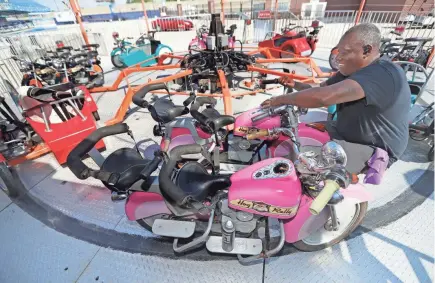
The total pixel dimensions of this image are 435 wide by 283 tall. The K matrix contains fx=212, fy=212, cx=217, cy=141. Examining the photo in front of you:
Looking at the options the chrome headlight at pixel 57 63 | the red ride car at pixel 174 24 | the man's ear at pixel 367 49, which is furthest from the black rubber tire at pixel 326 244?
the red ride car at pixel 174 24

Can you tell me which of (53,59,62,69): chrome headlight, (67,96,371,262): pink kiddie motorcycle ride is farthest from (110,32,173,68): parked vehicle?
(67,96,371,262): pink kiddie motorcycle ride

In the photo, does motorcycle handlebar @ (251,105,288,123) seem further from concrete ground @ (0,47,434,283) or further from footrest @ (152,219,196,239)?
concrete ground @ (0,47,434,283)

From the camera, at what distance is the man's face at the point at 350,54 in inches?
57.3

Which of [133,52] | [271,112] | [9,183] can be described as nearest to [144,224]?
[271,112]

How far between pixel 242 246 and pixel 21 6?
21.4 m

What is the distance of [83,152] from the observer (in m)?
1.45

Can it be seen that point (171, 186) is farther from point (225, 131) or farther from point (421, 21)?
point (421, 21)

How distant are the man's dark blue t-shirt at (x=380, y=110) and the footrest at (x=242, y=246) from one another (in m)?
→ 1.12

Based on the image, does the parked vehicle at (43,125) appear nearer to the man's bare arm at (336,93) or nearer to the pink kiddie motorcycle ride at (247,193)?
the pink kiddie motorcycle ride at (247,193)

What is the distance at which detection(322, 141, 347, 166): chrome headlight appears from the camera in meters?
1.08

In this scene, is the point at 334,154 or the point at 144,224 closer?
the point at 334,154

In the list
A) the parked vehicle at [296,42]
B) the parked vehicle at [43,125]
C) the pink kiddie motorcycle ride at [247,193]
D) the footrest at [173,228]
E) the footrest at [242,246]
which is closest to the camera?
the pink kiddie motorcycle ride at [247,193]

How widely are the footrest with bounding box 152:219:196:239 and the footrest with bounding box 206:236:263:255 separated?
0.18 meters

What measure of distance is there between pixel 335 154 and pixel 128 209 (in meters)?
1.60
